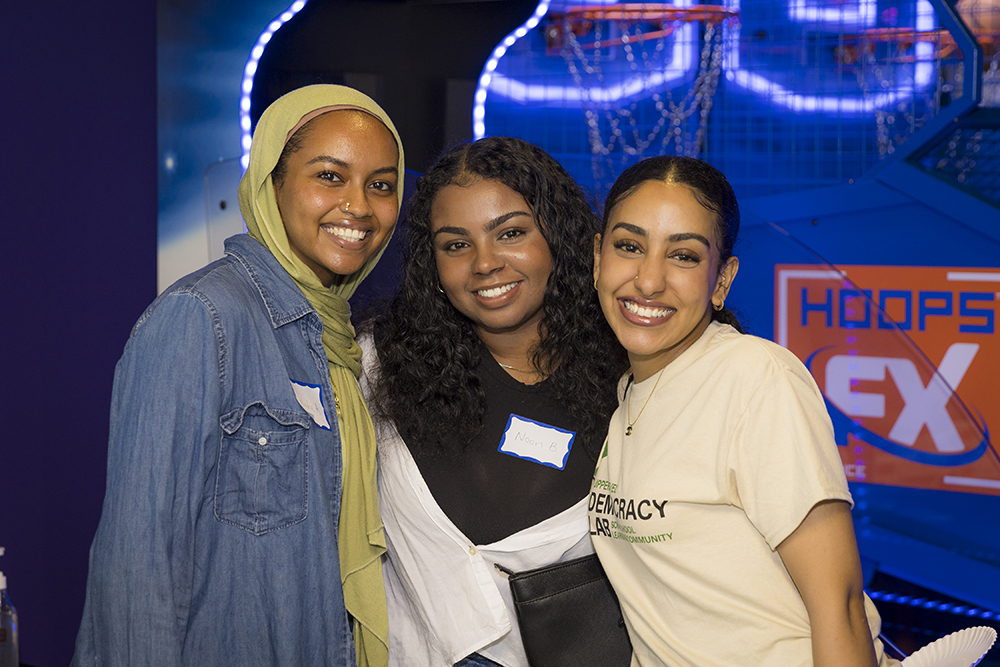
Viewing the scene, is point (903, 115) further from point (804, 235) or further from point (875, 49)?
point (804, 235)

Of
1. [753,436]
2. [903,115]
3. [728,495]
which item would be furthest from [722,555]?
[903,115]

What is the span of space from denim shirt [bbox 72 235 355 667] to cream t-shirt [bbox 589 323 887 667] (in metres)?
0.63

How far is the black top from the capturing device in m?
1.86

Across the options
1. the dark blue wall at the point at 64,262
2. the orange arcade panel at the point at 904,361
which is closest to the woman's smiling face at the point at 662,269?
the orange arcade panel at the point at 904,361

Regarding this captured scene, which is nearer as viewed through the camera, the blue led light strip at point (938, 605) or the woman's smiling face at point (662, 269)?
the woman's smiling face at point (662, 269)

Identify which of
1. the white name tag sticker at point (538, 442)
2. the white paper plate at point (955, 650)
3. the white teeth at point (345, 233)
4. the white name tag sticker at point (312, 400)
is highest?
the white teeth at point (345, 233)

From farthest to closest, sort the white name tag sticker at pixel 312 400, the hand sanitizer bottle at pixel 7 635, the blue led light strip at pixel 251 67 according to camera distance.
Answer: the blue led light strip at pixel 251 67, the hand sanitizer bottle at pixel 7 635, the white name tag sticker at pixel 312 400

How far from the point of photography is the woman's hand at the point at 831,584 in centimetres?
131

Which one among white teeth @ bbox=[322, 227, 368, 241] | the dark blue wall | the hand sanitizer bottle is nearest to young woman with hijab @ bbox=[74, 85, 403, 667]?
white teeth @ bbox=[322, 227, 368, 241]

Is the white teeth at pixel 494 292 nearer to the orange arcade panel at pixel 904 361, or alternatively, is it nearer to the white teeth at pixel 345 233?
the white teeth at pixel 345 233

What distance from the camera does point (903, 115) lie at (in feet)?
9.45

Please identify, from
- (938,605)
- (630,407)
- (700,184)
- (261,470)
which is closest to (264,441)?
(261,470)

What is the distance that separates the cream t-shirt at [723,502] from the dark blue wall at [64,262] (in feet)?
9.02

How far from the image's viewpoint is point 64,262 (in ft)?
11.3
